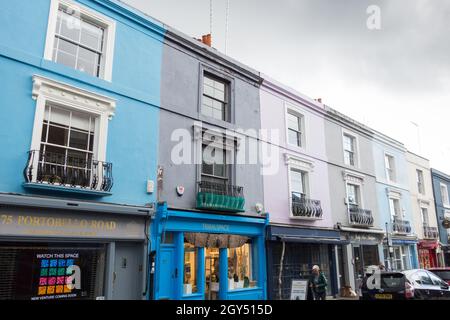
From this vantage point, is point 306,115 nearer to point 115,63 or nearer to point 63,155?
point 115,63

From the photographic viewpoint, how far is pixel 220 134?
13.9 meters

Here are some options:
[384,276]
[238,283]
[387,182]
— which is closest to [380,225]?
[387,182]

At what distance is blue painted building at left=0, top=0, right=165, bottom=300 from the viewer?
8711 mm

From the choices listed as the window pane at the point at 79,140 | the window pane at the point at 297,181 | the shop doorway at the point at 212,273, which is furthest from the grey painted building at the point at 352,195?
the window pane at the point at 79,140

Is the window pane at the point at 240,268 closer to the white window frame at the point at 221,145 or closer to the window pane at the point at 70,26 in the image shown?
the white window frame at the point at 221,145

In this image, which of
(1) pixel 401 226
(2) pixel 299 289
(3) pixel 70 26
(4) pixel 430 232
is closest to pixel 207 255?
(2) pixel 299 289

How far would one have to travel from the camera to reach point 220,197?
13.0 m

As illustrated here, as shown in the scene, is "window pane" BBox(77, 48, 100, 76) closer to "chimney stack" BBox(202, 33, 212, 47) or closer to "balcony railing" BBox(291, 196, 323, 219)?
"chimney stack" BBox(202, 33, 212, 47)

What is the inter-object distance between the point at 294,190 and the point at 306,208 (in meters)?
1.00

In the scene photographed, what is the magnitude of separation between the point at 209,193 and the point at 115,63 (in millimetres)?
5274

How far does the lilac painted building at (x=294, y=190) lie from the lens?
15.2 meters

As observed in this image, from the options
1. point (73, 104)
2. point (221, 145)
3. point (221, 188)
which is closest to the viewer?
point (73, 104)

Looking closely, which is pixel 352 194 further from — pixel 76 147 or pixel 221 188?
pixel 76 147

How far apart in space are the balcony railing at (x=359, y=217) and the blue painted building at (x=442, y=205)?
10912mm
